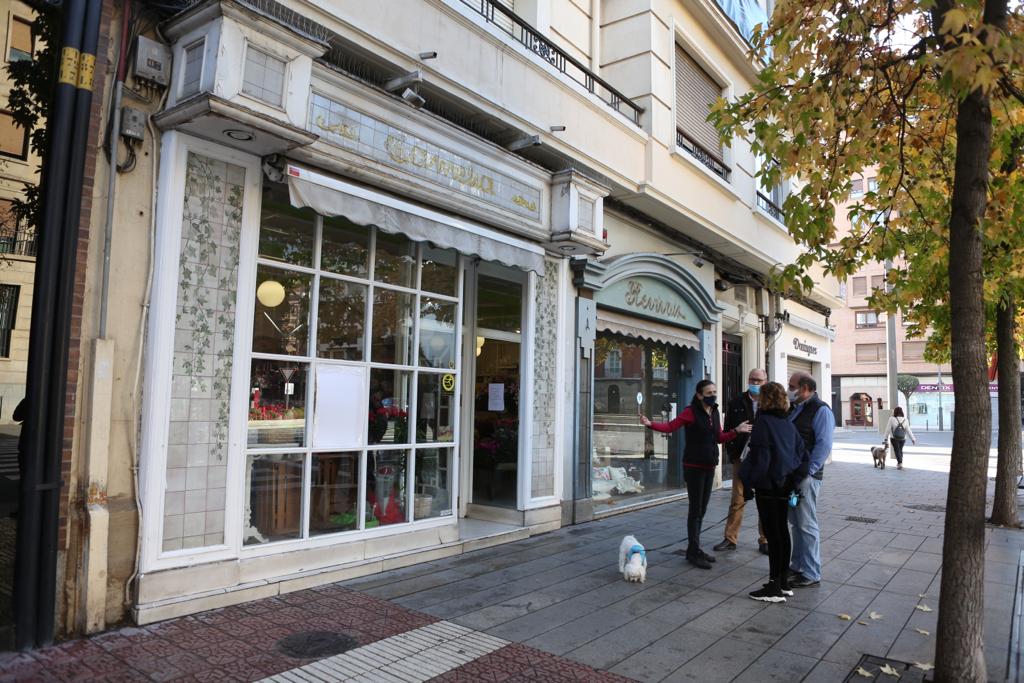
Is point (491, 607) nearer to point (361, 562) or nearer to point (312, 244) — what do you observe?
point (361, 562)

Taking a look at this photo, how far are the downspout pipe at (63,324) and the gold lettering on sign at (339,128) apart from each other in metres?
1.54

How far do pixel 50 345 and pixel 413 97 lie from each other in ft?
11.5

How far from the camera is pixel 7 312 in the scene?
7.29 metres

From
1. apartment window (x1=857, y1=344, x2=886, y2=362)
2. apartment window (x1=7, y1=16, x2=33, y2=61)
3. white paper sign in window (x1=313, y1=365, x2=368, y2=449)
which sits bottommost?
white paper sign in window (x1=313, y1=365, x2=368, y2=449)

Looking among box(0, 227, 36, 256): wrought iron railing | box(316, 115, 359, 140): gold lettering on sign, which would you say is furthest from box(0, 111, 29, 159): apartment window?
box(316, 115, 359, 140): gold lettering on sign

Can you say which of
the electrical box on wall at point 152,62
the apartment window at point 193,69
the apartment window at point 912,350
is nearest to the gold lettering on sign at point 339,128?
the apartment window at point 193,69

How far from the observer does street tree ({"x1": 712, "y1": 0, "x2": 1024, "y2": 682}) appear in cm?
373

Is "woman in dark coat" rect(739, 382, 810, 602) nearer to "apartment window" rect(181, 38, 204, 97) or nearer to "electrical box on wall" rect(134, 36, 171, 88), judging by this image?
"apartment window" rect(181, 38, 204, 97)

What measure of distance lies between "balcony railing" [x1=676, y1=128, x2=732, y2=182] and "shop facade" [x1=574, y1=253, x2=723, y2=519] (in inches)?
74.8

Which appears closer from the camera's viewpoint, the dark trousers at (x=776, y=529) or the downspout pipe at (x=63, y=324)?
the downspout pipe at (x=63, y=324)

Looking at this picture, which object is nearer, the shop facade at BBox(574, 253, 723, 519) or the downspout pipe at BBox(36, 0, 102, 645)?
the downspout pipe at BBox(36, 0, 102, 645)

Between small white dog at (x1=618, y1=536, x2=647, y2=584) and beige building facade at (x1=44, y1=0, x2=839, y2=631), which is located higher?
beige building facade at (x1=44, y1=0, x2=839, y2=631)

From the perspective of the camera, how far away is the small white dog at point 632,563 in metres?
5.85

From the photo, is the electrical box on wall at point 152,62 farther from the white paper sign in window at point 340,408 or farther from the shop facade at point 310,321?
the white paper sign in window at point 340,408
